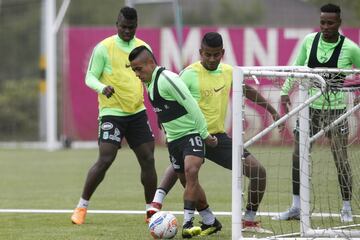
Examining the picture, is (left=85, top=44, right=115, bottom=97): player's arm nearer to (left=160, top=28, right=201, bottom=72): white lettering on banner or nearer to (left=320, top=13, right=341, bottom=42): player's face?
(left=320, top=13, right=341, bottom=42): player's face

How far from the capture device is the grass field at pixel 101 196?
33.2 feet

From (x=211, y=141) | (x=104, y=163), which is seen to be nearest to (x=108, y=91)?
(x=104, y=163)

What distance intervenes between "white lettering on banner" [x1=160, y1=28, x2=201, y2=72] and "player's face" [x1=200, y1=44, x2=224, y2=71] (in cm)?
1451

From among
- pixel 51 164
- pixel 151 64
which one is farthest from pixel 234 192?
pixel 51 164

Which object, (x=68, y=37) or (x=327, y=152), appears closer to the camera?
(x=327, y=152)

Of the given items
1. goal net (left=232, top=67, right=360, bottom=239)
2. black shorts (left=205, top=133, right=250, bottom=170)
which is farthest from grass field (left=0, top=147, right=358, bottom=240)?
black shorts (left=205, top=133, right=250, bottom=170)

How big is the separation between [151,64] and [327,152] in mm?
2141

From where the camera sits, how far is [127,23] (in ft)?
35.4

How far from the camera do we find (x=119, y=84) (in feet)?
36.0

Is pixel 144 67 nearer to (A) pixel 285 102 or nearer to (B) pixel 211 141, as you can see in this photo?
(B) pixel 211 141

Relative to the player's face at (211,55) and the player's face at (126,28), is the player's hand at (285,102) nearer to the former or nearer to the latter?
the player's face at (211,55)

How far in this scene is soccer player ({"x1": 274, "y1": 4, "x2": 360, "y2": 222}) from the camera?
9.70 m

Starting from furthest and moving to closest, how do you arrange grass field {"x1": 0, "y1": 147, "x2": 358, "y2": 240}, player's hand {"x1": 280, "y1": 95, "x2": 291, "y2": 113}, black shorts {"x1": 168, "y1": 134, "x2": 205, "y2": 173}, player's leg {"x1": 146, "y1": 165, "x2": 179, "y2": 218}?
player's hand {"x1": 280, "y1": 95, "x2": 291, "y2": 113}
grass field {"x1": 0, "y1": 147, "x2": 358, "y2": 240}
player's leg {"x1": 146, "y1": 165, "x2": 179, "y2": 218}
black shorts {"x1": 168, "y1": 134, "x2": 205, "y2": 173}

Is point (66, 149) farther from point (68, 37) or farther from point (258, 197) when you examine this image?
point (258, 197)
